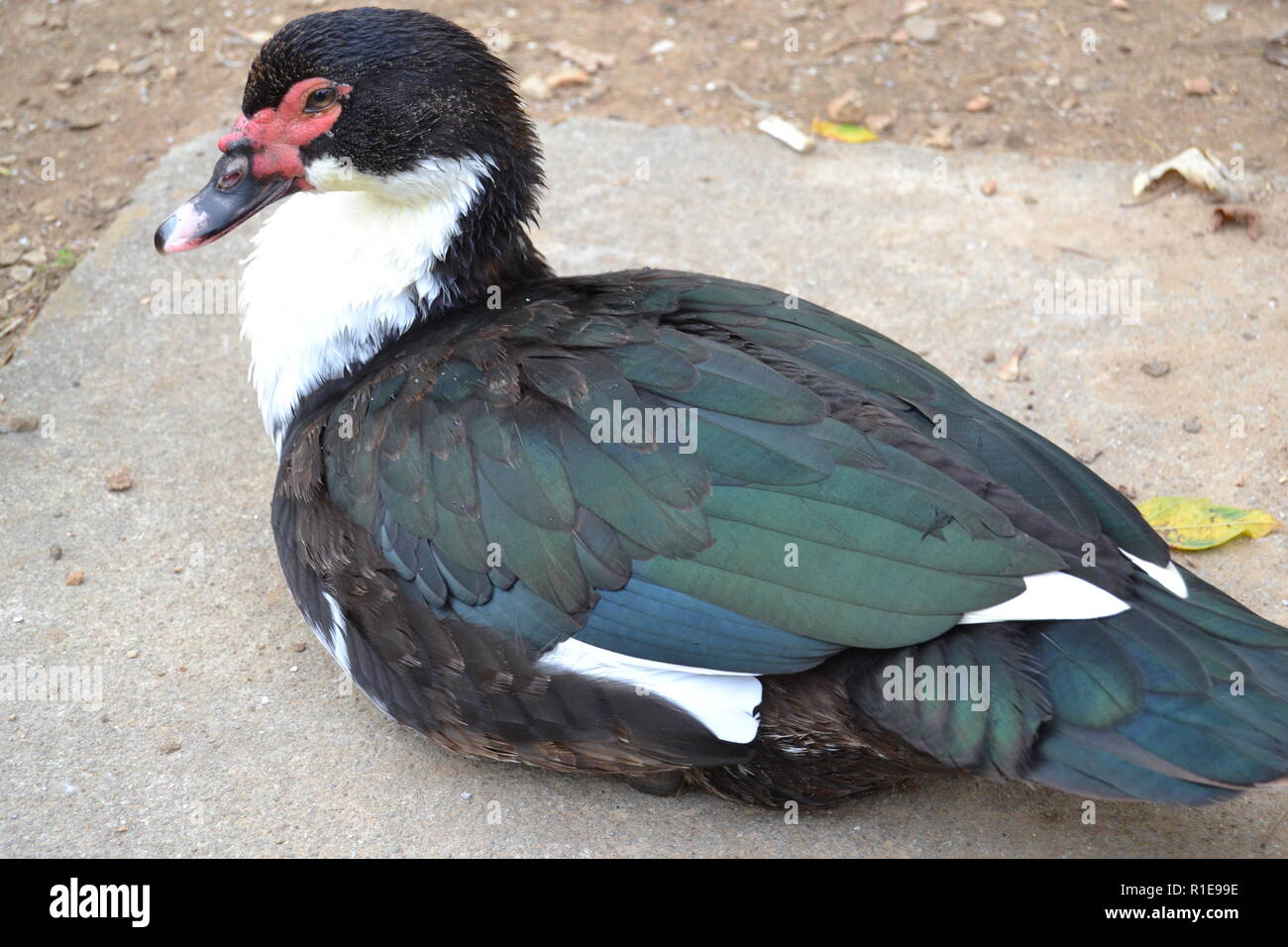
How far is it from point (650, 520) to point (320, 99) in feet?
4.49

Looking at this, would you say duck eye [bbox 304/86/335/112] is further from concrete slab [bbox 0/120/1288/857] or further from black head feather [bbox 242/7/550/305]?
concrete slab [bbox 0/120/1288/857]

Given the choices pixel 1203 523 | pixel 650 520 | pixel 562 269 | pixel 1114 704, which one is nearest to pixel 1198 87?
pixel 1203 523

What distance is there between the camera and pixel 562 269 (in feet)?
16.1

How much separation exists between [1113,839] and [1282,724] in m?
0.60

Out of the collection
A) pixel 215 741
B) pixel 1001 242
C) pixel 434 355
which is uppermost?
pixel 434 355

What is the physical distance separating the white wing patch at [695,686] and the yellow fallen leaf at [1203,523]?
5.15 feet

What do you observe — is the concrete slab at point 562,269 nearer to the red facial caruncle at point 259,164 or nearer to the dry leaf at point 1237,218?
the dry leaf at point 1237,218

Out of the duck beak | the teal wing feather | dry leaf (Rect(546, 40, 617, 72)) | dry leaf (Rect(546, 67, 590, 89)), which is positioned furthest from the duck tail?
dry leaf (Rect(546, 40, 617, 72))

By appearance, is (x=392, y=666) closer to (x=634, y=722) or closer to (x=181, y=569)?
(x=634, y=722)

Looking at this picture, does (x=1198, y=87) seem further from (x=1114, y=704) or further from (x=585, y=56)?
(x=1114, y=704)

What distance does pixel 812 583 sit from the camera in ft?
8.79

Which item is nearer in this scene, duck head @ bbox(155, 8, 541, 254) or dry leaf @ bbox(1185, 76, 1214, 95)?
duck head @ bbox(155, 8, 541, 254)

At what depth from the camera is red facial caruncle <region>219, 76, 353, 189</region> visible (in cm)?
318

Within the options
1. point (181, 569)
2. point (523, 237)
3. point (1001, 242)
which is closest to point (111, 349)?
point (181, 569)
